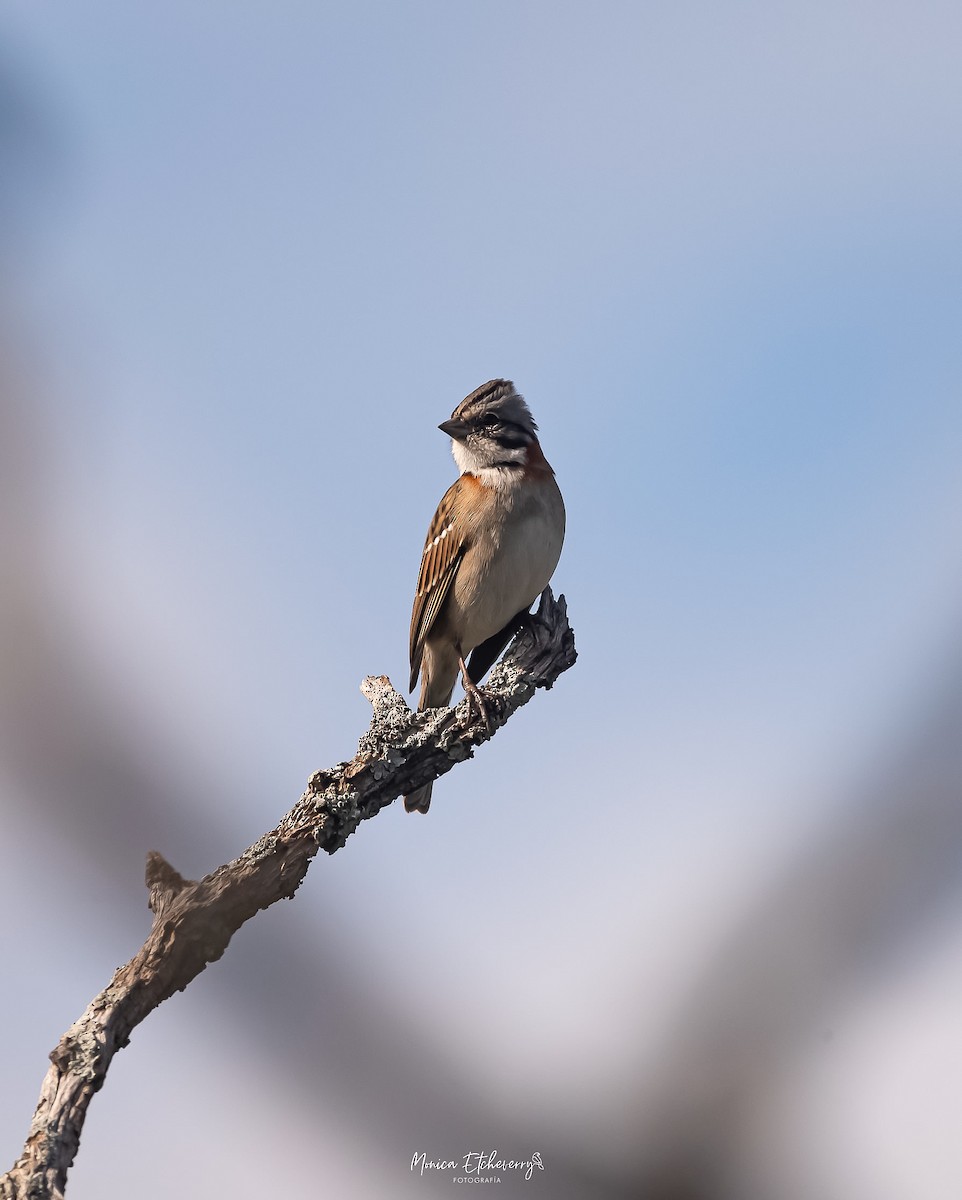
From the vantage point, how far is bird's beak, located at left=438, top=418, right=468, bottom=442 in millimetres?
8664

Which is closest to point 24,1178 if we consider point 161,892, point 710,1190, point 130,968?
point 130,968

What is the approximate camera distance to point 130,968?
159 inches

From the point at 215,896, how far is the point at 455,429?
5.21m

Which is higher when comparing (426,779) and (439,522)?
(439,522)

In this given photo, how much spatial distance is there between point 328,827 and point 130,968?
109 centimetres

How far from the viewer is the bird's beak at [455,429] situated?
8.66 meters

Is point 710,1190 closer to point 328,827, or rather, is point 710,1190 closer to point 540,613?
point 328,827

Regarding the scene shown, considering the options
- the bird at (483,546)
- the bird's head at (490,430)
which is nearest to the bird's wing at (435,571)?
the bird at (483,546)

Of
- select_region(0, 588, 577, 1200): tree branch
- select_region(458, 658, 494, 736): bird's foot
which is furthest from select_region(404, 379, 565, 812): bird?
select_region(0, 588, 577, 1200): tree branch

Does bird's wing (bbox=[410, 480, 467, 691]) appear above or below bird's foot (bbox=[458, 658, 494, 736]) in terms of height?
above

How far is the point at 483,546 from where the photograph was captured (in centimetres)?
796

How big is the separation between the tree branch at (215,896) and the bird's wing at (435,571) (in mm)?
2070

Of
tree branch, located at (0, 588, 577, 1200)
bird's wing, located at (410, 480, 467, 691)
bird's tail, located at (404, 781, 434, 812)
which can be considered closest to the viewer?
tree branch, located at (0, 588, 577, 1200)

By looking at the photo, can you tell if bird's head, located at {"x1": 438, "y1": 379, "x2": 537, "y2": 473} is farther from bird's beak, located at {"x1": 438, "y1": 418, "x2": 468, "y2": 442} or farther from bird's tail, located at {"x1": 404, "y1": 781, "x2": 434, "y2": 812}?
bird's tail, located at {"x1": 404, "y1": 781, "x2": 434, "y2": 812}
